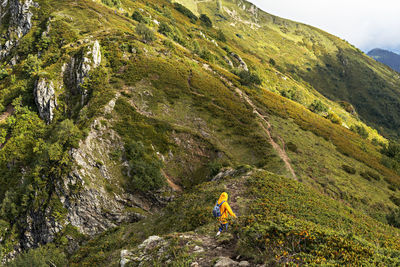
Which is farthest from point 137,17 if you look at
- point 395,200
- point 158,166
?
point 395,200

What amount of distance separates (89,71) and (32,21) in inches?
1969

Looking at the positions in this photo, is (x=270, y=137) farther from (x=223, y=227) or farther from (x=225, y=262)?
(x=225, y=262)

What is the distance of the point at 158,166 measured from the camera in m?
39.5

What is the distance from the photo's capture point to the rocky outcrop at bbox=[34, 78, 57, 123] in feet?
164

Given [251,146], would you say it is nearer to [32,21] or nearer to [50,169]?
[50,169]

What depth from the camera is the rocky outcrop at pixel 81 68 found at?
170ft

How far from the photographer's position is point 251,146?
4756cm

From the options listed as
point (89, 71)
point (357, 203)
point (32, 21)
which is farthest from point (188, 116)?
point (32, 21)

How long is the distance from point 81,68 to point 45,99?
11.5 m

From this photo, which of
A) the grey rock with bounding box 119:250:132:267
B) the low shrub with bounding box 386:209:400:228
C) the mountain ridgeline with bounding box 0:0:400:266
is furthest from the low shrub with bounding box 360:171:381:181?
the grey rock with bounding box 119:250:132:267

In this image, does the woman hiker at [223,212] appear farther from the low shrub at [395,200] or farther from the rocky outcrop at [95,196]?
the low shrub at [395,200]

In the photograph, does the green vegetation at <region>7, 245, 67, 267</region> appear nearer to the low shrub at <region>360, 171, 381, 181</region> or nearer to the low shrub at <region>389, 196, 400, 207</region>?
the low shrub at <region>389, 196, 400, 207</region>

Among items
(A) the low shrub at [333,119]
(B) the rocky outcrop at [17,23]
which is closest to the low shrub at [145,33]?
(B) the rocky outcrop at [17,23]

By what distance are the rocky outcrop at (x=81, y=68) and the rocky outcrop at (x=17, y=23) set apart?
41.2m
